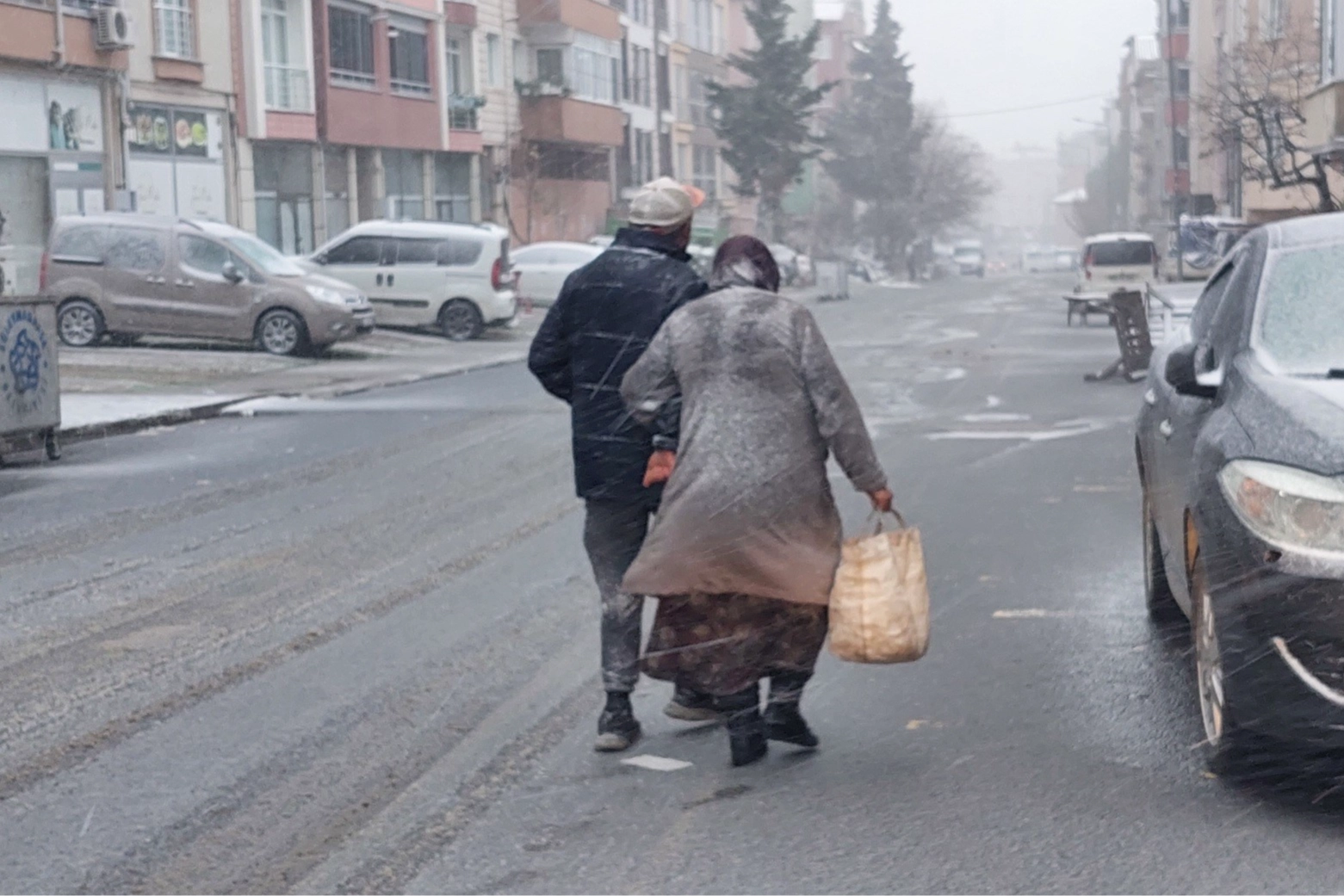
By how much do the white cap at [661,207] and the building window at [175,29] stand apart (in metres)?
30.2

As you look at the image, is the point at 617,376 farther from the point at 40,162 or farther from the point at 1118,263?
the point at 1118,263

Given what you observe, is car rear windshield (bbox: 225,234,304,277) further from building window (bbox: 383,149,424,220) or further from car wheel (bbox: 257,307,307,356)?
building window (bbox: 383,149,424,220)

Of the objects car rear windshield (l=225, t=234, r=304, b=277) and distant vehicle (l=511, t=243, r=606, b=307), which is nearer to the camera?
car rear windshield (l=225, t=234, r=304, b=277)

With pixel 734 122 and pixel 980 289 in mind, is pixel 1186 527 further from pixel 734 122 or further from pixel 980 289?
pixel 734 122

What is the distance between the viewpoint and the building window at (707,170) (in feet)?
266

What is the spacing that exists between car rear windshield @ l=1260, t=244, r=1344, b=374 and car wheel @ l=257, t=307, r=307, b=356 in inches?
868

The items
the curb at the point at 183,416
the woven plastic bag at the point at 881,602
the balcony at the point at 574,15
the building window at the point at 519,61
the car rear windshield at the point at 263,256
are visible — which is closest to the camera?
the woven plastic bag at the point at 881,602

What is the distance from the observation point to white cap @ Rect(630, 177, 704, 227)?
20.4ft

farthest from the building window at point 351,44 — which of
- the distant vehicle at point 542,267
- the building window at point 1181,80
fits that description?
the building window at point 1181,80

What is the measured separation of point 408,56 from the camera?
150ft

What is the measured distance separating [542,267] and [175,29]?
8195 millimetres

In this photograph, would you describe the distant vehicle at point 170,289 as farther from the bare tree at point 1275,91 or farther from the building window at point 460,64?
the building window at point 460,64

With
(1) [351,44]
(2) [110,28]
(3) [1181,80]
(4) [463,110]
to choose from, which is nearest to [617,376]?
(2) [110,28]

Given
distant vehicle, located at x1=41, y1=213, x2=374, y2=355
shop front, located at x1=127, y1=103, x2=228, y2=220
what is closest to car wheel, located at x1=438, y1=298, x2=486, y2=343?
shop front, located at x1=127, y1=103, x2=228, y2=220
